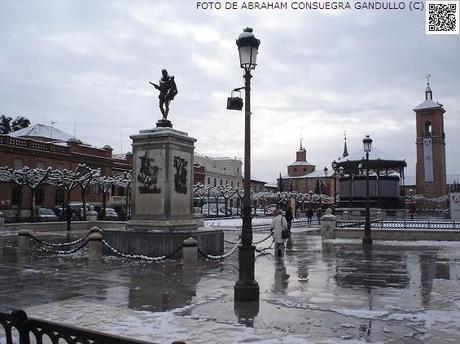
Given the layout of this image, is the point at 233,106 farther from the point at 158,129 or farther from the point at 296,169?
the point at 296,169

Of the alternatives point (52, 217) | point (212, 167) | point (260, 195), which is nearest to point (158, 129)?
point (52, 217)

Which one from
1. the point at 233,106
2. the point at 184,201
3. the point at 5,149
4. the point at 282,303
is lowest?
the point at 282,303

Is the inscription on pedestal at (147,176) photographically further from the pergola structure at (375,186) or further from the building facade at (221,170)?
the building facade at (221,170)

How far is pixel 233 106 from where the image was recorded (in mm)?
10422

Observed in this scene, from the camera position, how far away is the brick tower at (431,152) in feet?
308

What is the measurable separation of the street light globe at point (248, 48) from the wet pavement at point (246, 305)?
4.88 meters

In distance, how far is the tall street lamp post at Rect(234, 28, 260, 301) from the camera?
9758mm

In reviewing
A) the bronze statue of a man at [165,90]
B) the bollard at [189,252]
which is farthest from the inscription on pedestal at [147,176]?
the bollard at [189,252]

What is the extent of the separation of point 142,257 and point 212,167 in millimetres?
100111

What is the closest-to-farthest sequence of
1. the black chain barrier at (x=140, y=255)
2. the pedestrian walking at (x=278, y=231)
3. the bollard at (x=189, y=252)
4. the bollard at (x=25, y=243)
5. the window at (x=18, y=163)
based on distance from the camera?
the bollard at (x=189, y=252) → the black chain barrier at (x=140, y=255) → the pedestrian walking at (x=278, y=231) → the bollard at (x=25, y=243) → the window at (x=18, y=163)

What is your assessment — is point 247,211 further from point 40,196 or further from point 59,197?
point 59,197

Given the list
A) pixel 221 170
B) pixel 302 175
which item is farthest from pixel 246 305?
pixel 302 175

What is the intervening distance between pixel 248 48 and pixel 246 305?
5.14 metres

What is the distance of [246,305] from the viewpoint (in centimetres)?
934
